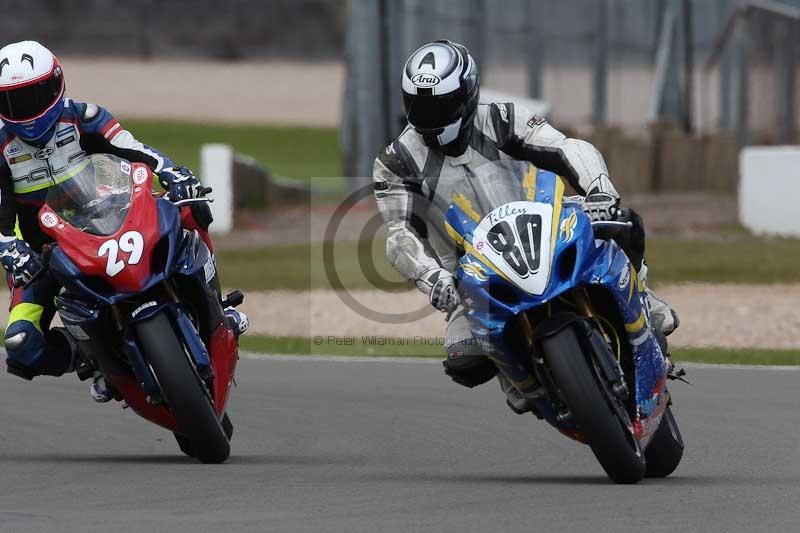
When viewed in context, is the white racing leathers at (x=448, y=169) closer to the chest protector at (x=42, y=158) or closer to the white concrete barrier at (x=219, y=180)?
the chest protector at (x=42, y=158)

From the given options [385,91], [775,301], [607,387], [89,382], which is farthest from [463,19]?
[607,387]

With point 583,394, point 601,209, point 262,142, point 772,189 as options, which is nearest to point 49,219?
point 601,209

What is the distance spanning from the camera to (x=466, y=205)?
23.1ft

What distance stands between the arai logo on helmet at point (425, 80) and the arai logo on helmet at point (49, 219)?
1650 mm

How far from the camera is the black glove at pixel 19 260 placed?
305 inches

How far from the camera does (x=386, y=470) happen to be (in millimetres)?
7566

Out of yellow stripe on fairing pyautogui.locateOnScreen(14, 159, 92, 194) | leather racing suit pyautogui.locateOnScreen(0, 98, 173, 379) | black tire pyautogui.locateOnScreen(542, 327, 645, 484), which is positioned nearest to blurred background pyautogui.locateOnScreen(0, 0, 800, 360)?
leather racing suit pyautogui.locateOnScreen(0, 98, 173, 379)

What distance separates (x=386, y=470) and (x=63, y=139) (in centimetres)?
210

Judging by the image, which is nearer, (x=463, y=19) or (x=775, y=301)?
(x=775, y=301)

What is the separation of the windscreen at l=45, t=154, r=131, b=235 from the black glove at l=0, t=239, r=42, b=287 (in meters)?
0.26

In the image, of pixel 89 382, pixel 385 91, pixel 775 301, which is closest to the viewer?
pixel 89 382

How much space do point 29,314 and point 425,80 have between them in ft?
7.34

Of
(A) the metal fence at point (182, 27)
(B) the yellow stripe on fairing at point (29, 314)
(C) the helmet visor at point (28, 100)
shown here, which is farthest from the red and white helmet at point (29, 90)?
(A) the metal fence at point (182, 27)

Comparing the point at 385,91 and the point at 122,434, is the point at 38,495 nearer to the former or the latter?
the point at 122,434
